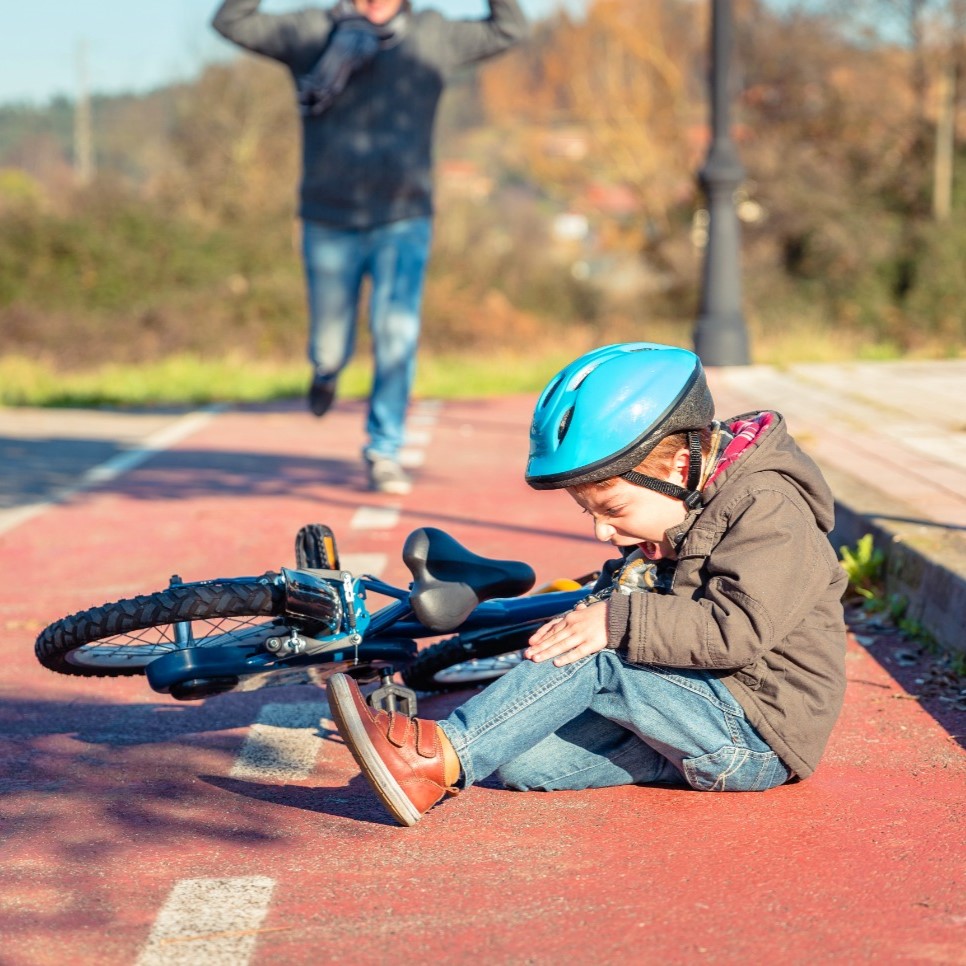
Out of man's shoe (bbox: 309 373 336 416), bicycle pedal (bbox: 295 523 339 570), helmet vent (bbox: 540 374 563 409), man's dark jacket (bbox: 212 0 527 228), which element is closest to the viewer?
helmet vent (bbox: 540 374 563 409)

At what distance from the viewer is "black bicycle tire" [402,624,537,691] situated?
12.7ft

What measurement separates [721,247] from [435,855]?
1145 centimetres

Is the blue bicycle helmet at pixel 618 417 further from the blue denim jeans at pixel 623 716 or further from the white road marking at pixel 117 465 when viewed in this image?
the white road marking at pixel 117 465

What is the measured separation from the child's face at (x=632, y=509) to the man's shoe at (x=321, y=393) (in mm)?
4493

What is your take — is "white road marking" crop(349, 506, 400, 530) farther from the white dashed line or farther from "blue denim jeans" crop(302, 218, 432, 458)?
the white dashed line

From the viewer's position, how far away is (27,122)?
52.2 m

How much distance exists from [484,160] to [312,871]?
41989 mm

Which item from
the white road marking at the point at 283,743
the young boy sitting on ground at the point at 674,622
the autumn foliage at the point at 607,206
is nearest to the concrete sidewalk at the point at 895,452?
the young boy sitting on ground at the point at 674,622

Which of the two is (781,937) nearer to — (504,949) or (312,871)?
(504,949)

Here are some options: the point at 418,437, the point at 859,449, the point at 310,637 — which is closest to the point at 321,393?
the point at 859,449

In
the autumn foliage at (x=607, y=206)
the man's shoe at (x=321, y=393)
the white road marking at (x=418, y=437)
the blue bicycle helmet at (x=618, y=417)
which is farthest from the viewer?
the autumn foliage at (x=607, y=206)

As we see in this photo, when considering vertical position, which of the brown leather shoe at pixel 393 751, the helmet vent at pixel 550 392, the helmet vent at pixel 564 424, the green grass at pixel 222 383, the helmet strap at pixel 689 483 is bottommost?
the green grass at pixel 222 383

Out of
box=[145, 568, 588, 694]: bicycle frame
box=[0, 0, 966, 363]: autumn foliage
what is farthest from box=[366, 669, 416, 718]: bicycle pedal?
box=[0, 0, 966, 363]: autumn foliage

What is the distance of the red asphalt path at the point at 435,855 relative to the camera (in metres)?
2.54
